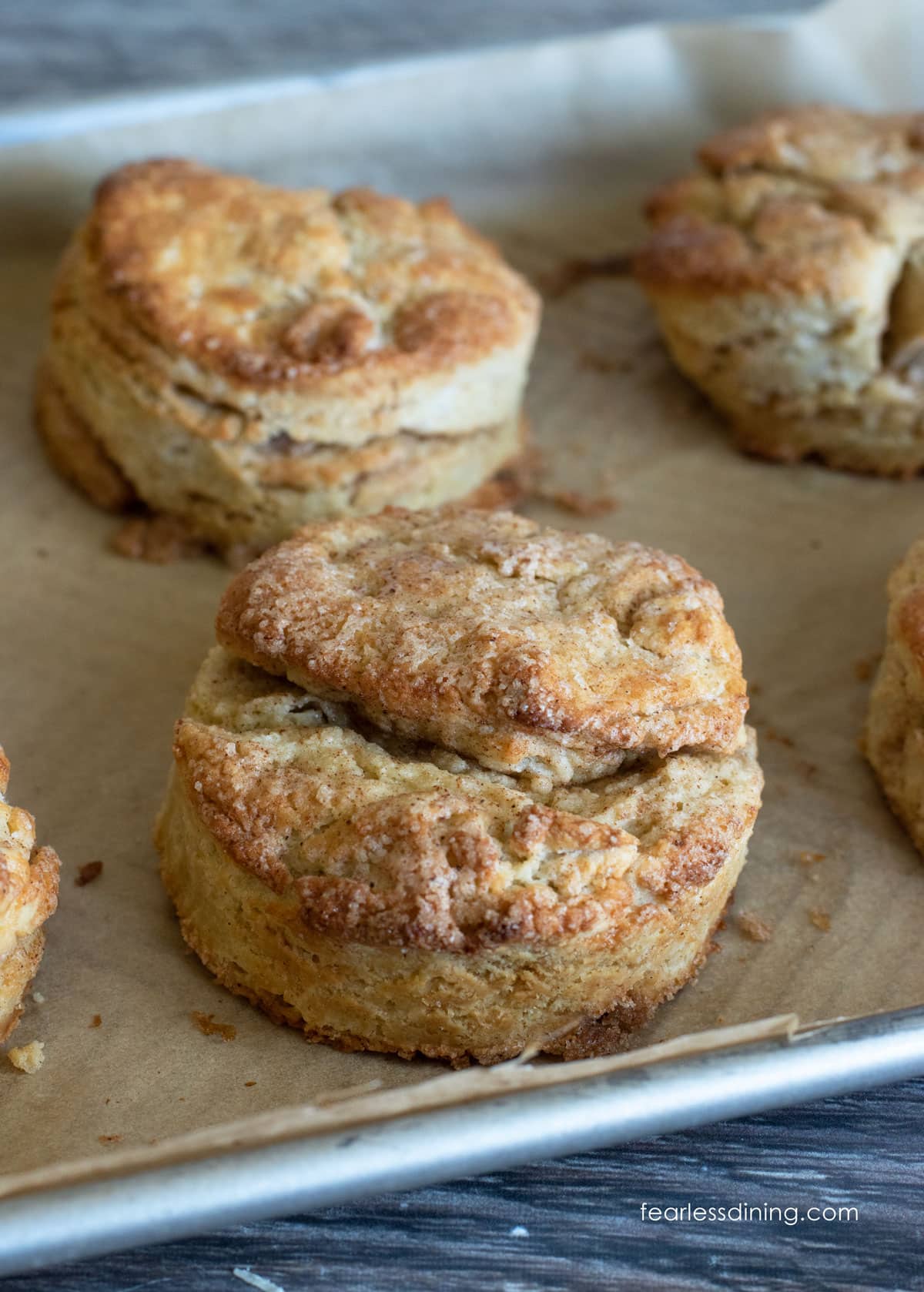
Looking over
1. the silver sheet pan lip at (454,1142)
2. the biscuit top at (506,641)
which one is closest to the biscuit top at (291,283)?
the biscuit top at (506,641)

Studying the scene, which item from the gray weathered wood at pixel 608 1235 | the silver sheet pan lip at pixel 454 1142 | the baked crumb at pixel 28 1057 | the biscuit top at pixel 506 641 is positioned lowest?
the gray weathered wood at pixel 608 1235

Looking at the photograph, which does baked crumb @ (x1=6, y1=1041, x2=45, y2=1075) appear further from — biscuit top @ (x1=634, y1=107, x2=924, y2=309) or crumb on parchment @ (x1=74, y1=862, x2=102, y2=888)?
biscuit top @ (x1=634, y1=107, x2=924, y2=309)

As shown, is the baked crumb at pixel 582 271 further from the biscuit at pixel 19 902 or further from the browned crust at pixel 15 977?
the browned crust at pixel 15 977

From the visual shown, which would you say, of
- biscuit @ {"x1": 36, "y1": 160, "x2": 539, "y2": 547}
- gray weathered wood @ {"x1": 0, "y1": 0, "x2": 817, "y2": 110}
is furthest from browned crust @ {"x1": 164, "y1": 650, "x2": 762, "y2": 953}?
gray weathered wood @ {"x1": 0, "y1": 0, "x2": 817, "y2": 110}

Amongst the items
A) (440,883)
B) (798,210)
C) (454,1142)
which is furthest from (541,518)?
(454,1142)

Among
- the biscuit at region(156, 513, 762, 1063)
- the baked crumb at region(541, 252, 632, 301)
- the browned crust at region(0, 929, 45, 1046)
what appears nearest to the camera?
the biscuit at region(156, 513, 762, 1063)

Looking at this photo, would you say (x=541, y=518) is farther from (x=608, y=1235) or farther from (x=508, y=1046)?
(x=608, y=1235)

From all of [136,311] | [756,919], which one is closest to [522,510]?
[136,311]

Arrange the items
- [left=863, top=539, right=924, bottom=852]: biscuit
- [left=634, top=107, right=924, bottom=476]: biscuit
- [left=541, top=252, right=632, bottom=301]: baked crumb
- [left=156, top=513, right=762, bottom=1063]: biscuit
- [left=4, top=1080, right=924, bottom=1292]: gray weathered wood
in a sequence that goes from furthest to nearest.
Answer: [left=541, top=252, right=632, bottom=301]: baked crumb
[left=634, top=107, right=924, bottom=476]: biscuit
[left=863, top=539, right=924, bottom=852]: biscuit
[left=156, top=513, right=762, bottom=1063]: biscuit
[left=4, top=1080, right=924, bottom=1292]: gray weathered wood
